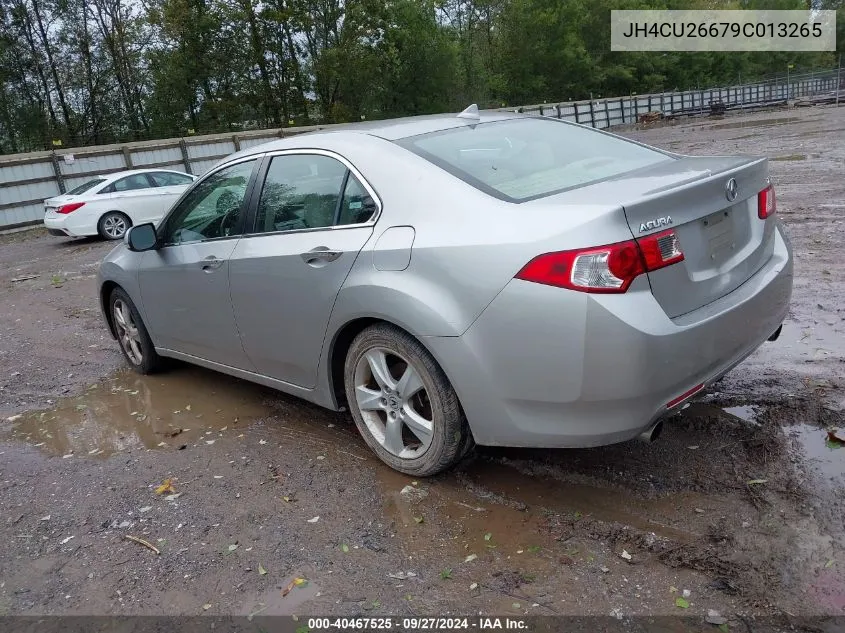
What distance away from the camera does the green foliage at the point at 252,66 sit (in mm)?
31581

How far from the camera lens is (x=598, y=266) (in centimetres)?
253

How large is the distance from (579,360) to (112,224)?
47.4 feet

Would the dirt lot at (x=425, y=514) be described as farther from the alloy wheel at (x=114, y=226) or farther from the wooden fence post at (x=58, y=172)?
the wooden fence post at (x=58, y=172)

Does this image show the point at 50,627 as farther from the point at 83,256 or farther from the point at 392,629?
the point at 83,256

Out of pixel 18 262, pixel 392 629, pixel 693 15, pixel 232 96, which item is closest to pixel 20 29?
pixel 232 96

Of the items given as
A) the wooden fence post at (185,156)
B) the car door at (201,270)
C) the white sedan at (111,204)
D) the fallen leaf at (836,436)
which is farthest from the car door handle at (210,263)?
the wooden fence post at (185,156)

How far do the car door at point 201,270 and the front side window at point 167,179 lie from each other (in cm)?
1159

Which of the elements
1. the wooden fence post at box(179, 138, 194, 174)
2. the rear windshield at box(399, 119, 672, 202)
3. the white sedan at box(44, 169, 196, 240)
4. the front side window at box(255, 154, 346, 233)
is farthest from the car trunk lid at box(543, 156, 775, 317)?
the wooden fence post at box(179, 138, 194, 174)

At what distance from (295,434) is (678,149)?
19.6 m

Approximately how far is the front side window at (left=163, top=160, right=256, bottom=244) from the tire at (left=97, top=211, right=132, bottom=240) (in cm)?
1138

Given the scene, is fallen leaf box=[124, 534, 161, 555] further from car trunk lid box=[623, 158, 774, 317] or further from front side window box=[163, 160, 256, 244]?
car trunk lid box=[623, 158, 774, 317]

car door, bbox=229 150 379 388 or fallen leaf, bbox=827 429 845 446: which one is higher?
car door, bbox=229 150 379 388

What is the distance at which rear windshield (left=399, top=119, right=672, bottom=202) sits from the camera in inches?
122

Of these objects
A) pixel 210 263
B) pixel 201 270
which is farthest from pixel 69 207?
pixel 210 263
